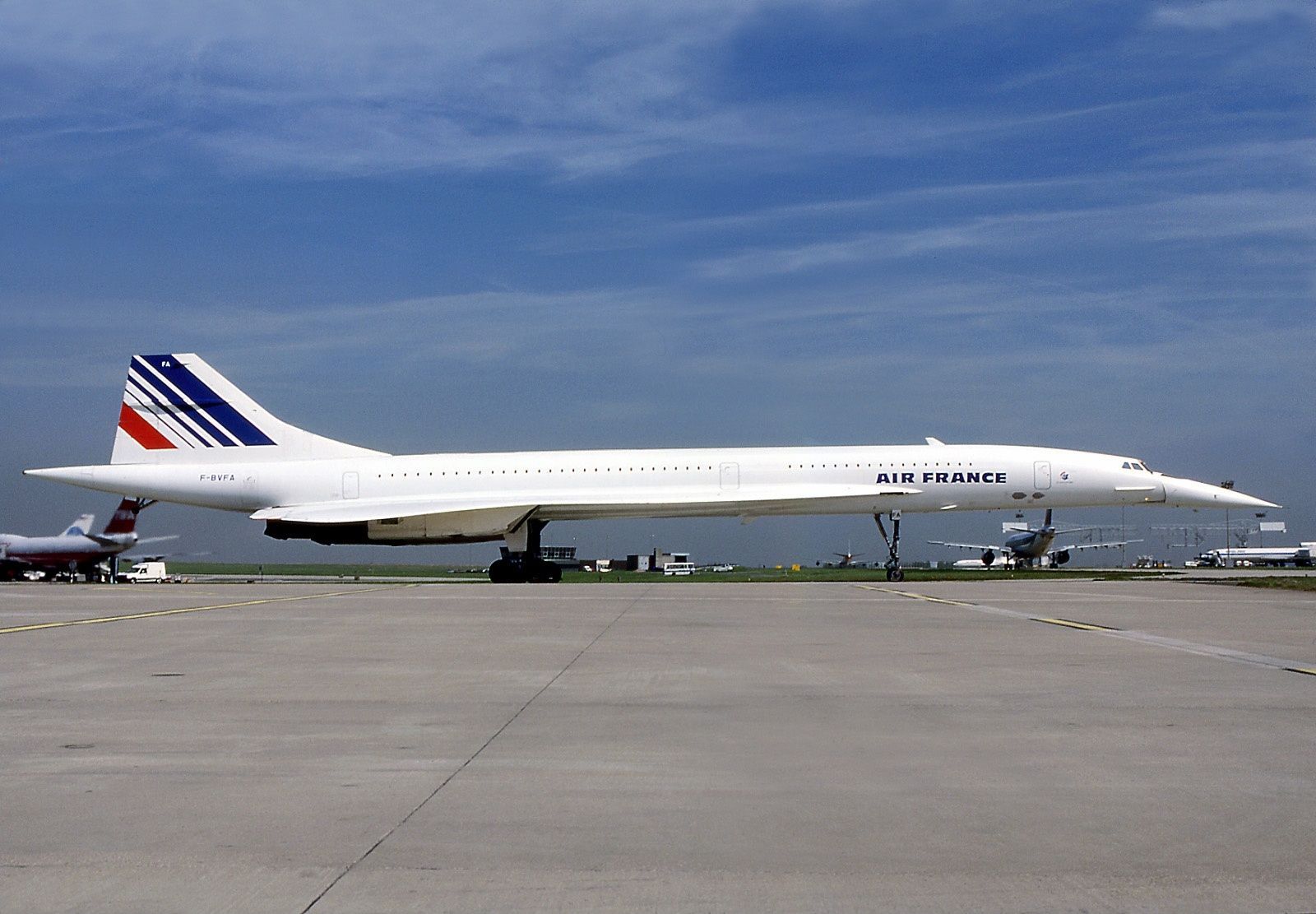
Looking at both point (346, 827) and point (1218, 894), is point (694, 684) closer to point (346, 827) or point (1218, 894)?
point (346, 827)

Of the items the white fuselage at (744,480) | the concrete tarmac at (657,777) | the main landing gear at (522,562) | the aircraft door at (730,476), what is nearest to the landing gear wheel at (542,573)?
the main landing gear at (522,562)

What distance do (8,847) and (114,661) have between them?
20.7ft

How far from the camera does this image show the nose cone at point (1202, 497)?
33406 mm

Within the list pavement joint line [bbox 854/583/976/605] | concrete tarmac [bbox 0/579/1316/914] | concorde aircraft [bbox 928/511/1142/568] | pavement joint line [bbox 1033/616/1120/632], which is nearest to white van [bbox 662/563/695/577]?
concorde aircraft [bbox 928/511/1142/568]

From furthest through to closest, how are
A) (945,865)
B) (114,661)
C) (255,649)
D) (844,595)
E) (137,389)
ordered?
(137,389) < (844,595) < (255,649) < (114,661) < (945,865)

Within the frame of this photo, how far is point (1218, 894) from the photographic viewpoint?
3.52m

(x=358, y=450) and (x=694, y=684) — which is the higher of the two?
(x=358, y=450)

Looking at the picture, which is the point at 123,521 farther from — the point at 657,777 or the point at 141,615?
the point at 657,777

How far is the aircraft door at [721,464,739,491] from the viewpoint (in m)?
32.6

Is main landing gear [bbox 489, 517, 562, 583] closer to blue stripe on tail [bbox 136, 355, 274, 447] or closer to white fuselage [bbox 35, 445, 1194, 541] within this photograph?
white fuselage [bbox 35, 445, 1194, 541]

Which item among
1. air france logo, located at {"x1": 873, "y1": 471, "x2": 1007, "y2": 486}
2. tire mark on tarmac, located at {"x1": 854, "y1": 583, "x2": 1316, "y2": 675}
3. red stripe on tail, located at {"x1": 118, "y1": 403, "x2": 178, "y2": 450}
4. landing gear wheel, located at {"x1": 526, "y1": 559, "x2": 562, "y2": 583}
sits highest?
red stripe on tail, located at {"x1": 118, "y1": 403, "x2": 178, "y2": 450}

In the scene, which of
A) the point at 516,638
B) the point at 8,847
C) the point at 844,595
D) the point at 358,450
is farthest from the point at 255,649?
the point at 358,450

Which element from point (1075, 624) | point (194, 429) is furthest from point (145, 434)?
point (1075, 624)

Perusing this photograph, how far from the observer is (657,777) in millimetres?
5121
